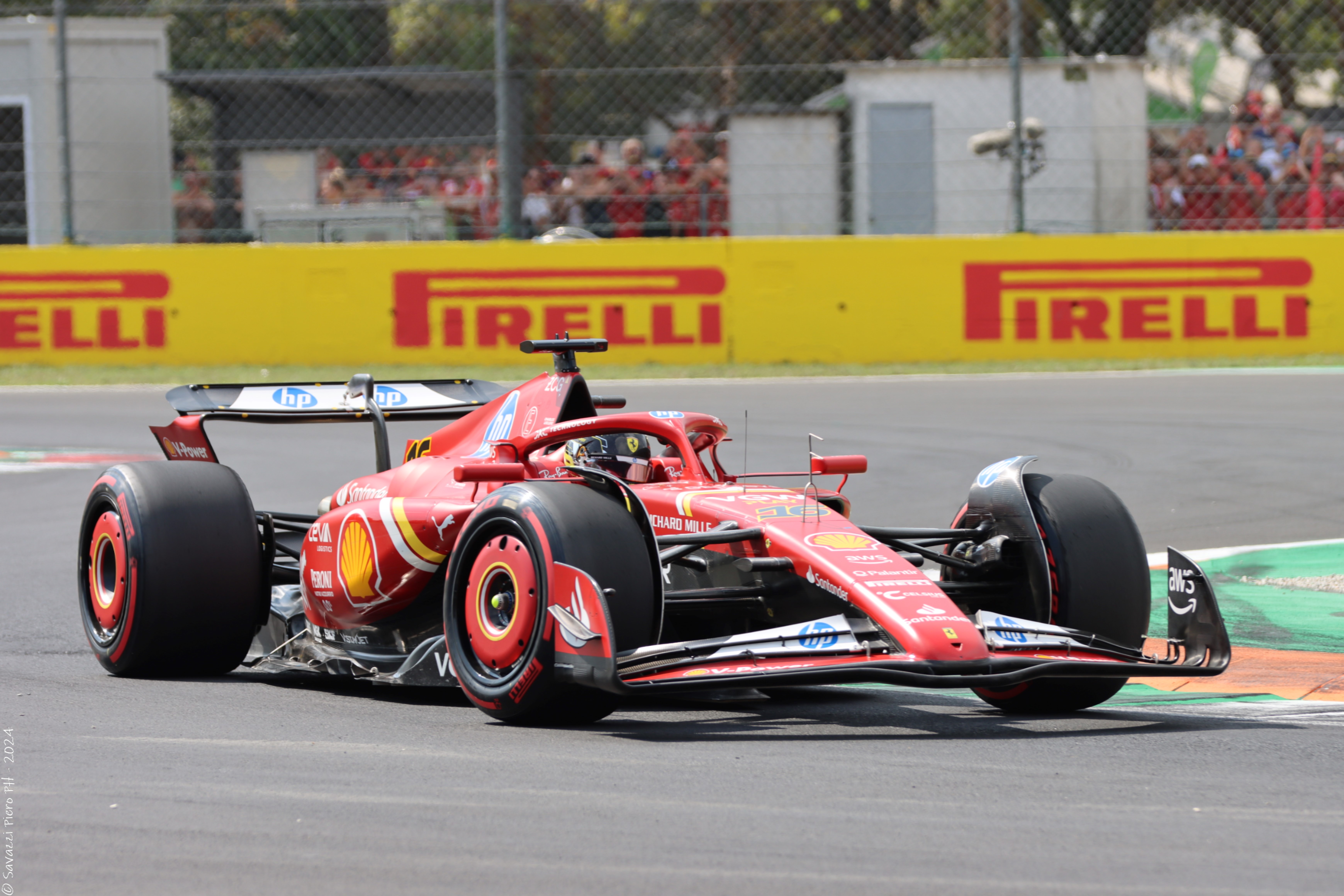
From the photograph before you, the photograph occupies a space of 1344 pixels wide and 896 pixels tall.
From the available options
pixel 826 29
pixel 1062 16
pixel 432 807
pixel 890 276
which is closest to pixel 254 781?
pixel 432 807

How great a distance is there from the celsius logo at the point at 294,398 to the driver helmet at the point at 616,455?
1583 mm

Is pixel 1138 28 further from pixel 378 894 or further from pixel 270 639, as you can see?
pixel 378 894

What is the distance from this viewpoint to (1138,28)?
25.9 metres

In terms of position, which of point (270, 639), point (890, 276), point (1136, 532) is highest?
point (890, 276)

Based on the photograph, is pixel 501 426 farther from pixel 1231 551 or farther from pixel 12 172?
pixel 12 172

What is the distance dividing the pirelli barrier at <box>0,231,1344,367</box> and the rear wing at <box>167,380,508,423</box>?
30.2 ft

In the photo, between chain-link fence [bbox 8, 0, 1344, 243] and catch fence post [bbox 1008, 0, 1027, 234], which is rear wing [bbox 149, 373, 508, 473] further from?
catch fence post [bbox 1008, 0, 1027, 234]

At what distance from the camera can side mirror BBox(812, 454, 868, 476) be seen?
5.29 metres

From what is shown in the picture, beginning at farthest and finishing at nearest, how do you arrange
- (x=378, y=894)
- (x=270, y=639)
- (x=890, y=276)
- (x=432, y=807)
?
1. (x=890, y=276)
2. (x=270, y=639)
3. (x=432, y=807)
4. (x=378, y=894)

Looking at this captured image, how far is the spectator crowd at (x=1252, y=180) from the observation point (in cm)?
1647

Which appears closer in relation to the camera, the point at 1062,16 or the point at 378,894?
the point at 378,894

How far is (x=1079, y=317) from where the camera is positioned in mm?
16031

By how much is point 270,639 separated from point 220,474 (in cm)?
69

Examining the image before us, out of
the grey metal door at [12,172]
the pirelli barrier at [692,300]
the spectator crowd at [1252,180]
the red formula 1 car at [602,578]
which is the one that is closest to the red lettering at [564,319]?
the pirelli barrier at [692,300]
